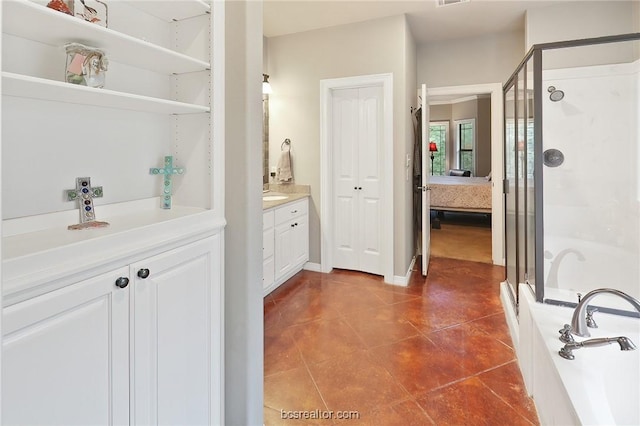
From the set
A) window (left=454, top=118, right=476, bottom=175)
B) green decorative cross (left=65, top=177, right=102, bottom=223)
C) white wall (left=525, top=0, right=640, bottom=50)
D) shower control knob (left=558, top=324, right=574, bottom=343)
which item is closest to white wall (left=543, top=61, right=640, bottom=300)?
white wall (left=525, top=0, right=640, bottom=50)

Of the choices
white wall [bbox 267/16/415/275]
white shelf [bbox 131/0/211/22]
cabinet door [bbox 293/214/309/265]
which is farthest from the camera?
cabinet door [bbox 293/214/309/265]

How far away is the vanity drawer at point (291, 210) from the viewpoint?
3417 mm

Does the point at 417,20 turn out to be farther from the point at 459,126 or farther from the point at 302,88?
the point at 459,126

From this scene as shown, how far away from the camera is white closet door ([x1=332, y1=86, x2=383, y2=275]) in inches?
151

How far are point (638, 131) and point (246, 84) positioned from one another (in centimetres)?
295

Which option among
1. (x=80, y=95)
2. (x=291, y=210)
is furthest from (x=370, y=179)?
(x=80, y=95)

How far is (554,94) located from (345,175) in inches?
80.1

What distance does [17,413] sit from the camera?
33.7 inches

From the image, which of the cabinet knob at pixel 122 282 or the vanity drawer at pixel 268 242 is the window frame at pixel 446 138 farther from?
the cabinet knob at pixel 122 282

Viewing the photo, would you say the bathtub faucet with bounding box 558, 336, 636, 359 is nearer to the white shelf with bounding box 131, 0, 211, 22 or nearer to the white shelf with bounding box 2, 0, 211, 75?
the white shelf with bounding box 2, 0, 211, 75

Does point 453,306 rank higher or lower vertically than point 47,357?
lower

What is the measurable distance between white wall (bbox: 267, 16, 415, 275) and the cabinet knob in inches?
115

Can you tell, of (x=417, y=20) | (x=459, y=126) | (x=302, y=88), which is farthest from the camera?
(x=459, y=126)

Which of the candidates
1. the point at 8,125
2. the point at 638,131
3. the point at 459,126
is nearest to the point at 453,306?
the point at 638,131
